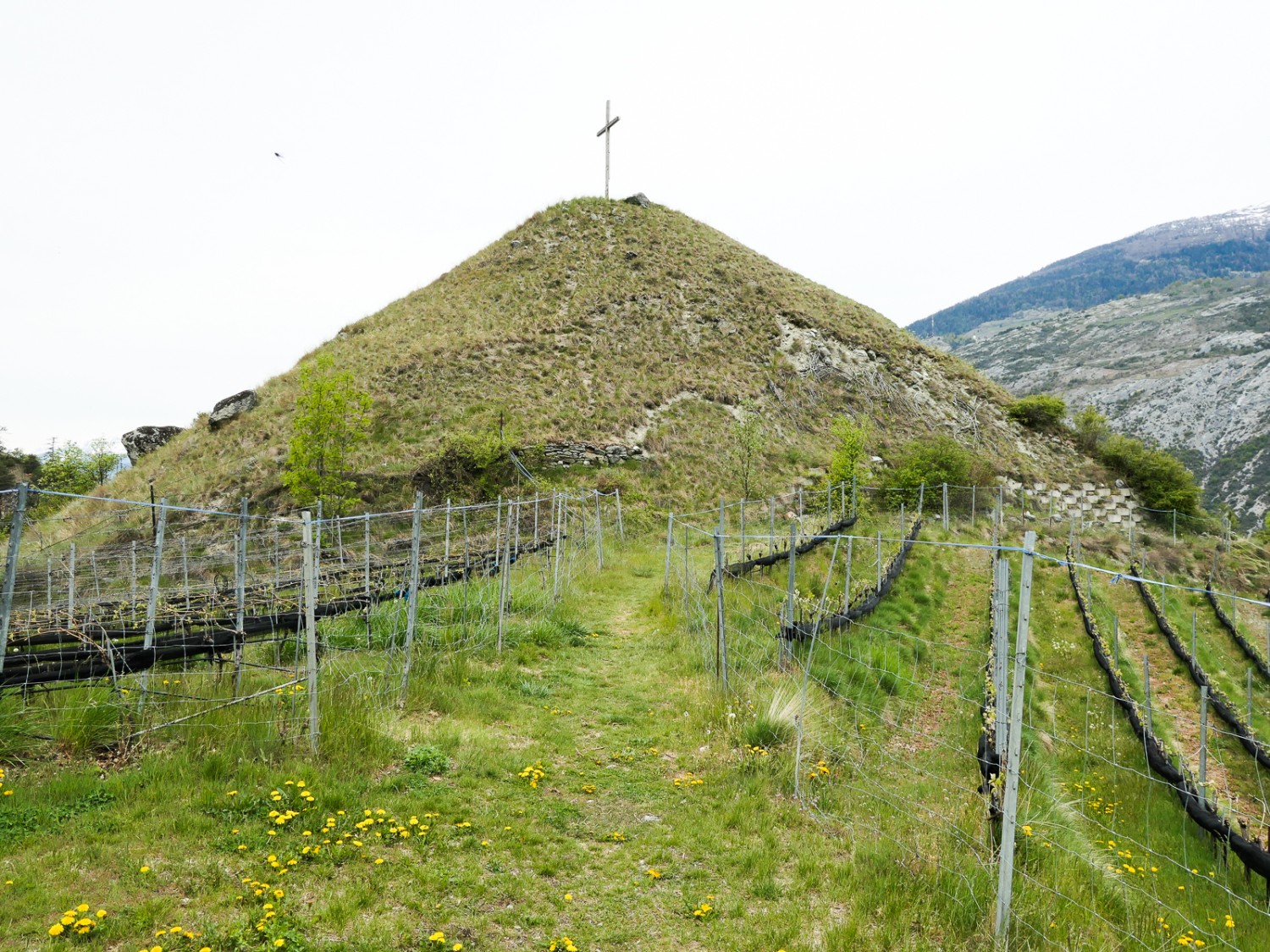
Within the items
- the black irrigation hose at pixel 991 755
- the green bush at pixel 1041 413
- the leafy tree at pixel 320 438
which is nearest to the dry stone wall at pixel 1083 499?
the green bush at pixel 1041 413

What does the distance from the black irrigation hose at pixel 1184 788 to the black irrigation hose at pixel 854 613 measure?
3518 millimetres

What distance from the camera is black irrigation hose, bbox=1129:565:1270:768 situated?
9647 mm

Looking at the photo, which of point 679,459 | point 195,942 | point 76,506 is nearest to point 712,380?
point 679,459

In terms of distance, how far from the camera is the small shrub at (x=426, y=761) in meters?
6.49

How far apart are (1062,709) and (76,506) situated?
3568 cm

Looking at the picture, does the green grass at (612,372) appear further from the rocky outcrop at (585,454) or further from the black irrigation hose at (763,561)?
the black irrigation hose at (763,561)

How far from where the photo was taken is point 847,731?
771cm

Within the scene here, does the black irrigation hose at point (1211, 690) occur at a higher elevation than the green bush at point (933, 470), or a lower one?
lower

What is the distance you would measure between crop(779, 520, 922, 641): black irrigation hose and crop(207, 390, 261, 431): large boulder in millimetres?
31817

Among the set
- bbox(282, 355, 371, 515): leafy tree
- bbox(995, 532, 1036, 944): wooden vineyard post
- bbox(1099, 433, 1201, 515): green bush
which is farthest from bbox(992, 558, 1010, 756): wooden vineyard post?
bbox(1099, 433, 1201, 515): green bush

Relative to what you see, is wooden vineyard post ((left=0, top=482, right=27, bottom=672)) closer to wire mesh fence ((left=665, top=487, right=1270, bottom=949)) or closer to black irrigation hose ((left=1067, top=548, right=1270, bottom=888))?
wire mesh fence ((left=665, top=487, right=1270, bottom=949))

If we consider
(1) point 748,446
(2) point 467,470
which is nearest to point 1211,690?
(1) point 748,446

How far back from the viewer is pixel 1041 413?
42.1m

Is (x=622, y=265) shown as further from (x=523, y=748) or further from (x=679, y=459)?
(x=523, y=748)
